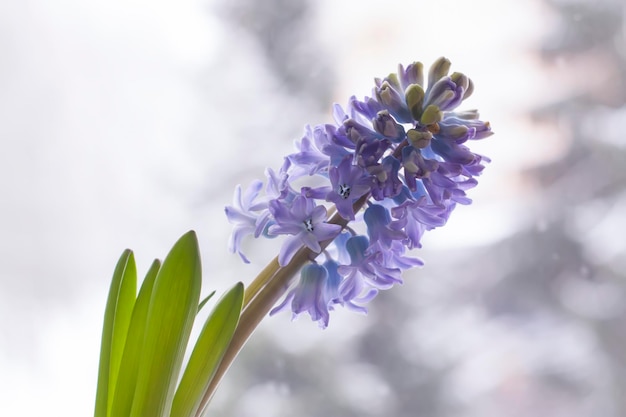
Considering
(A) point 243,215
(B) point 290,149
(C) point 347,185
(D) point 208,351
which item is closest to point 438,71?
(C) point 347,185

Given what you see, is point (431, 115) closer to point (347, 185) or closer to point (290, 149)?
point (347, 185)

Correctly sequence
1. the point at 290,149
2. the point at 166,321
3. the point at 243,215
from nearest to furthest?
the point at 166,321 → the point at 243,215 → the point at 290,149

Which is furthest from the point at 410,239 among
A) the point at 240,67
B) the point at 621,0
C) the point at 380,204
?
the point at 621,0

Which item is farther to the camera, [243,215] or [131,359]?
[243,215]

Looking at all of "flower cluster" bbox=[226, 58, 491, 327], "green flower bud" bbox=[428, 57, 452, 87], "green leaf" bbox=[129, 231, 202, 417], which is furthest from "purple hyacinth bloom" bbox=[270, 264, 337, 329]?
"green flower bud" bbox=[428, 57, 452, 87]

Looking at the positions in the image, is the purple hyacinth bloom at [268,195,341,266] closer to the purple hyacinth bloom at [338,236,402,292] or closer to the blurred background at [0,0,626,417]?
the purple hyacinth bloom at [338,236,402,292]
